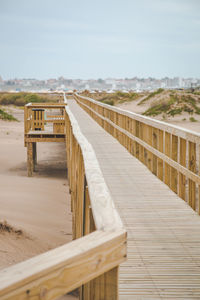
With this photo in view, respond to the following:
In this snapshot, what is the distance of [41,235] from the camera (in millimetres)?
7738

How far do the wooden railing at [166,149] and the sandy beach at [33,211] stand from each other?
2.11 m

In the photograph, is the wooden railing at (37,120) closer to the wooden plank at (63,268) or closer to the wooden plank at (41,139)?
the wooden plank at (41,139)

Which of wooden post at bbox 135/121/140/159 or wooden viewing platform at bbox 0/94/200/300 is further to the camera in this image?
wooden post at bbox 135/121/140/159

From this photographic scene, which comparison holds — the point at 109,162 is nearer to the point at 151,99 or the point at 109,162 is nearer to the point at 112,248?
the point at 112,248

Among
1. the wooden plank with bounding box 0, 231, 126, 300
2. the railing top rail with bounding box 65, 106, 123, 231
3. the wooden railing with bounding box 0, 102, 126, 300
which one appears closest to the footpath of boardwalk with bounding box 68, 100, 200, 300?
the railing top rail with bounding box 65, 106, 123, 231

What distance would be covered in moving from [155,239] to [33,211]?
5124 mm

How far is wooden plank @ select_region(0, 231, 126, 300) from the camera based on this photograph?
153 cm

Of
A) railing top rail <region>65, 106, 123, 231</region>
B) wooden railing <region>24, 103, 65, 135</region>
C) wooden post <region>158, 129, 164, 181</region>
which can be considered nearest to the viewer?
railing top rail <region>65, 106, 123, 231</region>

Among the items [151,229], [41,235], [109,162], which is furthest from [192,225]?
[109,162]

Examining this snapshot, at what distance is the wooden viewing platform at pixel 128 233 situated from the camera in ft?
5.56

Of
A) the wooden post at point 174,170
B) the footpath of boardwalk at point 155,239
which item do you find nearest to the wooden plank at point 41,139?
the footpath of boardwalk at point 155,239

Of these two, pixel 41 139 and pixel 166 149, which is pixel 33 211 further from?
pixel 41 139

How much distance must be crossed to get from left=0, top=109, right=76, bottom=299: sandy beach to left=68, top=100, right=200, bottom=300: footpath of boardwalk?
1212mm

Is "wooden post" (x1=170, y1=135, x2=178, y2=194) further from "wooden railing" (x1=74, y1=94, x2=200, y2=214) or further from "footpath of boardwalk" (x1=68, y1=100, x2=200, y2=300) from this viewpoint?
"footpath of boardwalk" (x1=68, y1=100, x2=200, y2=300)
